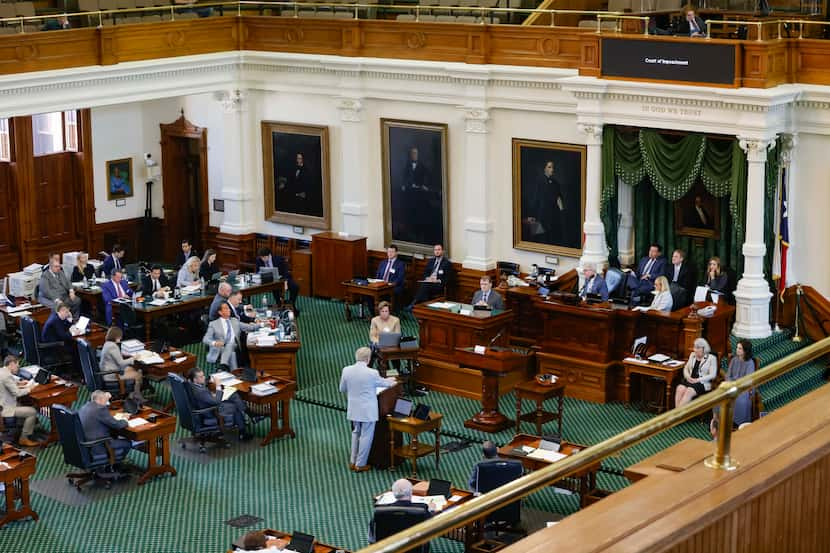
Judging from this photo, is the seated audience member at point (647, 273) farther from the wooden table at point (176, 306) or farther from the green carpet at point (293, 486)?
the wooden table at point (176, 306)

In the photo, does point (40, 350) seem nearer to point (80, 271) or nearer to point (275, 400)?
point (80, 271)

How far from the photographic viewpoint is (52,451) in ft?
46.6

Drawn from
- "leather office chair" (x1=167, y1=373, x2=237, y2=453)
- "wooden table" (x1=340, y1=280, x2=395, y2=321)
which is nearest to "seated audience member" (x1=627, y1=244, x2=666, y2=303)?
"wooden table" (x1=340, y1=280, x2=395, y2=321)

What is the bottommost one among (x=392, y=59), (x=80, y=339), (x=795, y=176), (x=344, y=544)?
(x=344, y=544)

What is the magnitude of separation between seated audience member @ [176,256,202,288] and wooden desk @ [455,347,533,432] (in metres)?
5.05

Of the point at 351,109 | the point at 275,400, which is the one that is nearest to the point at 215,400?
the point at 275,400

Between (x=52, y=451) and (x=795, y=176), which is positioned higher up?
(x=795, y=176)

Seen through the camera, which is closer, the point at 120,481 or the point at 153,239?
the point at 120,481

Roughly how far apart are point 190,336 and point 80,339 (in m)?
2.84

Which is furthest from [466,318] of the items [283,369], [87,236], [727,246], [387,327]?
[87,236]

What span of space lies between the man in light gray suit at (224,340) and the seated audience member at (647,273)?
478 centimetres

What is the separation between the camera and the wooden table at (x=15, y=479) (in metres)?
11.9

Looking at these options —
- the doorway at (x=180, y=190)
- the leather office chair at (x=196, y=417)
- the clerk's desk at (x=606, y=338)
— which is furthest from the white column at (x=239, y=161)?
the leather office chair at (x=196, y=417)

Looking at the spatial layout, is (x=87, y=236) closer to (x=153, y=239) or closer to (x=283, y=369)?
(x=153, y=239)
